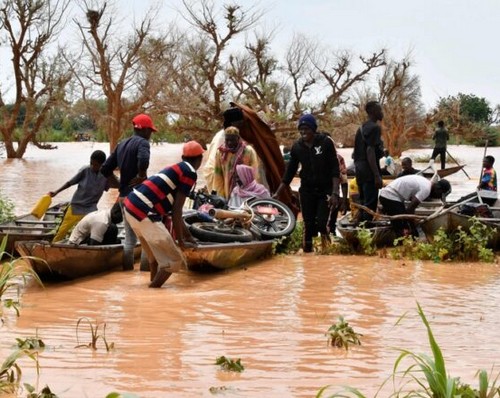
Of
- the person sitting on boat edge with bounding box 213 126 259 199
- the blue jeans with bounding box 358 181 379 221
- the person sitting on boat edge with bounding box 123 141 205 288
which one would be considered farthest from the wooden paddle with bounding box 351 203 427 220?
the person sitting on boat edge with bounding box 123 141 205 288

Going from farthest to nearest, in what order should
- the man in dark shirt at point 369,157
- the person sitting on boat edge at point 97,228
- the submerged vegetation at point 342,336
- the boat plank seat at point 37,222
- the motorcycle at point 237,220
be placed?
the man in dark shirt at point 369,157
the boat plank seat at point 37,222
the motorcycle at point 237,220
the person sitting on boat edge at point 97,228
the submerged vegetation at point 342,336

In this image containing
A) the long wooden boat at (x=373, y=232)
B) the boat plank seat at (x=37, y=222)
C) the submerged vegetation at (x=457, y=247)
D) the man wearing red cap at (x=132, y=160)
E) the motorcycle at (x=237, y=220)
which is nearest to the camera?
the man wearing red cap at (x=132, y=160)

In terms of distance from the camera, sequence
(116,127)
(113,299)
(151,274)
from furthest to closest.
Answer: (116,127), (151,274), (113,299)

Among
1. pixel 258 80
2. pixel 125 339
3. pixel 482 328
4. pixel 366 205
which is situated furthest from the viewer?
pixel 258 80

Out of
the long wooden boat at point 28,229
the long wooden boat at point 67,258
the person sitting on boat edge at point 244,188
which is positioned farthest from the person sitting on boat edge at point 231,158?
the long wooden boat at point 67,258

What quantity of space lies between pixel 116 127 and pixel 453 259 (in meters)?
25.0

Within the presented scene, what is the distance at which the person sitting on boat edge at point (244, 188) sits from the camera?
12383 millimetres

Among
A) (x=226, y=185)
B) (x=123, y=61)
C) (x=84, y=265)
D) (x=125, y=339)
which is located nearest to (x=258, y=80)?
(x=123, y=61)

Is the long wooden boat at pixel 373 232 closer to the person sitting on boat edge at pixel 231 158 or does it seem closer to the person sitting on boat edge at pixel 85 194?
the person sitting on boat edge at pixel 231 158

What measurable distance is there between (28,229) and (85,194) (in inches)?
39.7

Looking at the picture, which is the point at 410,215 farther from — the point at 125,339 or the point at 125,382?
the point at 125,382

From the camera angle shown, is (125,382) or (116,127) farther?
(116,127)

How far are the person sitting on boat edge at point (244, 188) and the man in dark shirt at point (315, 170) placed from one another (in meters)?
0.66

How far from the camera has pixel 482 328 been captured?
7.53 m
